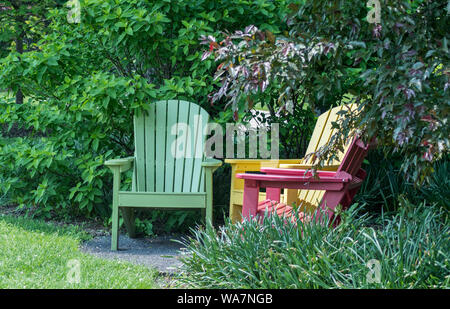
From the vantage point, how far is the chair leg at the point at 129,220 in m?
4.09

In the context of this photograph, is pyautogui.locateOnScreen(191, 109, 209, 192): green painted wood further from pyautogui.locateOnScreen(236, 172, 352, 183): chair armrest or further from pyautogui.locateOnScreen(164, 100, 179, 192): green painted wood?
pyautogui.locateOnScreen(236, 172, 352, 183): chair armrest

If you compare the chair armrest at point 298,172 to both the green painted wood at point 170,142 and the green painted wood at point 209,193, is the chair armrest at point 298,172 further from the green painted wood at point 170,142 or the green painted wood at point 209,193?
the green painted wood at point 170,142

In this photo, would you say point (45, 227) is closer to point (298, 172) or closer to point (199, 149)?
point (199, 149)

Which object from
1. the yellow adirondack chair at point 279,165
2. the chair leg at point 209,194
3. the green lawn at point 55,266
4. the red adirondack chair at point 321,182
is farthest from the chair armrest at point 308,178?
the green lawn at point 55,266

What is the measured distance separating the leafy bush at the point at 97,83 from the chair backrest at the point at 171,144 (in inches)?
5.1

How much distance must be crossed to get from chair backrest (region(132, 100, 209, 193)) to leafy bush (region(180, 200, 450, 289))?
4.39 feet

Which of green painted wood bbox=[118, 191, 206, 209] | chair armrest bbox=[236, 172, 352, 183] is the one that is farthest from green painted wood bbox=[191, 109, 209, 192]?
chair armrest bbox=[236, 172, 352, 183]

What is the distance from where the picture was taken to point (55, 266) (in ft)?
10.2

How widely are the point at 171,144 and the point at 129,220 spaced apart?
2.18ft

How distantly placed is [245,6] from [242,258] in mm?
2410

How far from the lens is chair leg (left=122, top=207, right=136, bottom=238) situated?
4.09 metres

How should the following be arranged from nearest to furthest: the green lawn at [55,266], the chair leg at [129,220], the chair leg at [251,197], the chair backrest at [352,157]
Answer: the green lawn at [55,266], the chair backrest at [352,157], the chair leg at [251,197], the chair leg at [129,220]
